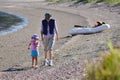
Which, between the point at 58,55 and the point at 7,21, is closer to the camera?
the point at 58,55

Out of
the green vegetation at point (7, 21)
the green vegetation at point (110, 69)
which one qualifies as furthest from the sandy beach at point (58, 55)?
the green vegetation at point (7, 21)

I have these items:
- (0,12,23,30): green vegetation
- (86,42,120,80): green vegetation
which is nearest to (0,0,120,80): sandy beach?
(86,42,120,80): green vegetation

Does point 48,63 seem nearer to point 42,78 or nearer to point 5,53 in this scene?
point 42,78

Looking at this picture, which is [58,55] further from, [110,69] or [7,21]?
[7,21]

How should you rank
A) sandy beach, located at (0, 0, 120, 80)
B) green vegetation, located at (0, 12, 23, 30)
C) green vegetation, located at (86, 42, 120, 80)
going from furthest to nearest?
1. green vegetation, located at (0, 12, 23, 30)
2. sandy beach, located at (0, 0, 120, 80)
3. green vegetation, located at (86, 42, 120, 80)

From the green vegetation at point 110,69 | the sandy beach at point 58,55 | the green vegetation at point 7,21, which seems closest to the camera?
the green vegetation at point 110,69

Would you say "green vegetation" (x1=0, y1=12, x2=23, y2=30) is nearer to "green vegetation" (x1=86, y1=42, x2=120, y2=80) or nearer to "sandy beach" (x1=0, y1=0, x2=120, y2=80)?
Result: "sandy beach" (x1=0, y1=0, x2=120, y2=80)

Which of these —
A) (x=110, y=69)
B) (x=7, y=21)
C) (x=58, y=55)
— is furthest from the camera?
(x=7, y=21)

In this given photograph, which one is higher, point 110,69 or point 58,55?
point 110,69

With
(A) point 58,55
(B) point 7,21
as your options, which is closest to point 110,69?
(A) point 58,55

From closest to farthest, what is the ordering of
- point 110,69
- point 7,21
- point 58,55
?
point 110,69 → point 58,55 → point 7,21

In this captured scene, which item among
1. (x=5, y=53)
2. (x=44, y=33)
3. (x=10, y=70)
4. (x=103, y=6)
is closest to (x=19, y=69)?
(x=10, y=70)

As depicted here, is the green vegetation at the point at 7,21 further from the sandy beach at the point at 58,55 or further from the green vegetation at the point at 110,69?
the green vegetation at the point at 110,69

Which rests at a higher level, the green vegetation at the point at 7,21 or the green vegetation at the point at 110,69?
the green vegetation at the point at 110,69
